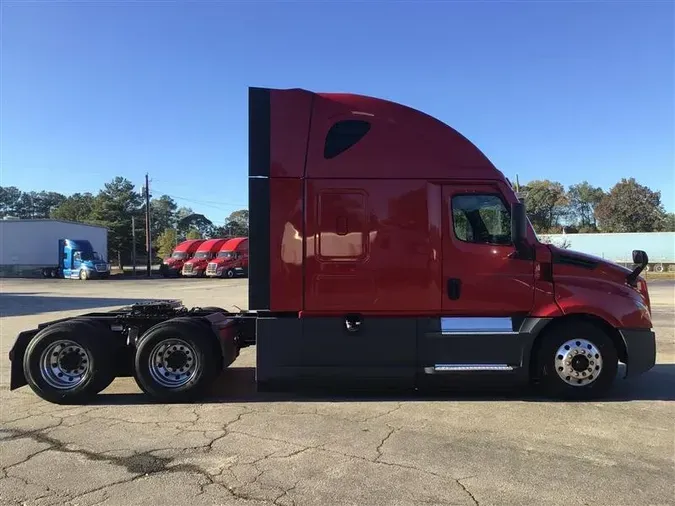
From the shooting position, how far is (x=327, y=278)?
6426mm

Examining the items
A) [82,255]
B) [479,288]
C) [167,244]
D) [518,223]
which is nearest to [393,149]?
[518,223]

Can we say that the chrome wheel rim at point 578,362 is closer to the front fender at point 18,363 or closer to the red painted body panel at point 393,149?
the red painted body panel at point 393,149

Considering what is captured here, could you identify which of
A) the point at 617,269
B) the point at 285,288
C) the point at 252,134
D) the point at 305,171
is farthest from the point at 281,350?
the point at 617,269

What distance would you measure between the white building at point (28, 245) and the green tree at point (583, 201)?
308 feet

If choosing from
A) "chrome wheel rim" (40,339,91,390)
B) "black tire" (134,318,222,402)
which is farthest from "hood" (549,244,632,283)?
"chrome wheel rim" (40,339,91,390)

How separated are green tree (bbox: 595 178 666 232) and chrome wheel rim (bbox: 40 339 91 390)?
83.6 meters

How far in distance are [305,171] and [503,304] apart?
276cm

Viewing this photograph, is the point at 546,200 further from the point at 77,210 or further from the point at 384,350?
the point at 384,350

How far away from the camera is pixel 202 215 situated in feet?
452

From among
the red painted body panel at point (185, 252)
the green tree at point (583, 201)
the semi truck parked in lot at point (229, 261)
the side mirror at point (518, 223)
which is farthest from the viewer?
the green tree at point (583, 201)

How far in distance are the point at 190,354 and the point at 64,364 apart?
1.56 meters

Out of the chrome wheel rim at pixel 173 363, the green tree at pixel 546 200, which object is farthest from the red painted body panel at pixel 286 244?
the green tree at pixel 546 200

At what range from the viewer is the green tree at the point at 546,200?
3812 inches

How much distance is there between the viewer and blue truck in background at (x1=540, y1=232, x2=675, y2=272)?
54156 mm
